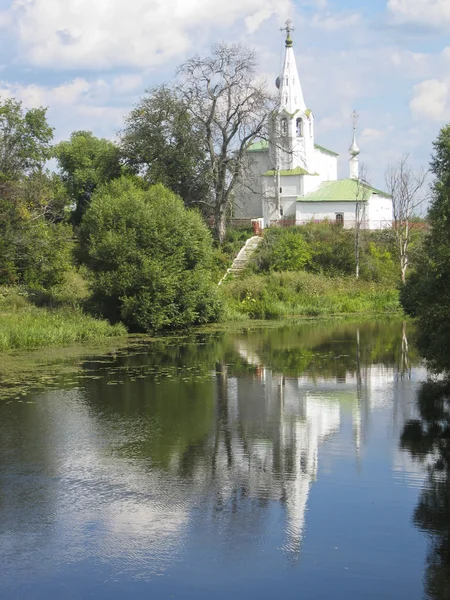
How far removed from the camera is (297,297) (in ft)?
153

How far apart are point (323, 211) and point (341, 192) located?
2050 millimetres

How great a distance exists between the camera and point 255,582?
10.4 m

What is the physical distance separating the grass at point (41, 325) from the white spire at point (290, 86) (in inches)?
1308

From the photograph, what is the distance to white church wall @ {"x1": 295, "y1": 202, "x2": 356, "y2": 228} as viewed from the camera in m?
61.4

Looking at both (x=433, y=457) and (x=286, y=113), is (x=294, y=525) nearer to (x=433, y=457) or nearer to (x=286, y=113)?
(x=433, y=457)

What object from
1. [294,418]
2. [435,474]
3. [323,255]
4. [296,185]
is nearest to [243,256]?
[323,255]

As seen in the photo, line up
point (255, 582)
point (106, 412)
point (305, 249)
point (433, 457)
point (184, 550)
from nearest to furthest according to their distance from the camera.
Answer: point (255, 582) < point (184, 550) < point (433, 457) < point (106, 412) < point (305, 249)

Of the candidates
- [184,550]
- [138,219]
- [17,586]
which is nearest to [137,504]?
[184,550]

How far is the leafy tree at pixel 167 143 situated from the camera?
57.2 metres

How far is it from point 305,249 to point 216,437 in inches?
1477

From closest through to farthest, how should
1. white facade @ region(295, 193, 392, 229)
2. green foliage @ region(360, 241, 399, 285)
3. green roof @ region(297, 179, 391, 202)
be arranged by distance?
green foliage @ region(360, 241, 399, 285) → white facade @ region(295, 193, 392, 229) → green roof @ region(297, 179, 391, 202)

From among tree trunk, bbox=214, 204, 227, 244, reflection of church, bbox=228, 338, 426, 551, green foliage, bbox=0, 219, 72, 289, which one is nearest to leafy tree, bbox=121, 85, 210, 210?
tree trunk, bbox=214, 204, 227, 244

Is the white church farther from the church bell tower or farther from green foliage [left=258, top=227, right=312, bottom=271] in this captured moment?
green foliage [left=258, top=227, right=312, bottom=271]

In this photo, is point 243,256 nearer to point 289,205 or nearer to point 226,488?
point 289,205
